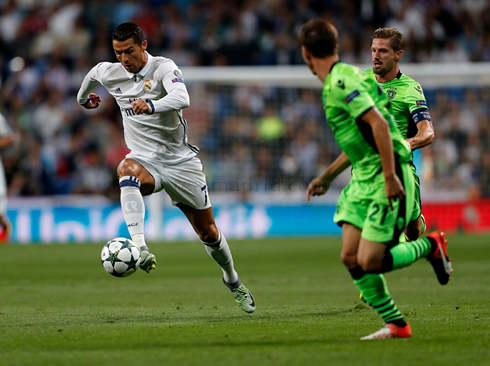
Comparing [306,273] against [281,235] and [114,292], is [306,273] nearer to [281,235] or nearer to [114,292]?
[114,292]

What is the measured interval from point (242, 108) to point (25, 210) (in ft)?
19.1

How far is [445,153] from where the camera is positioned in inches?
818

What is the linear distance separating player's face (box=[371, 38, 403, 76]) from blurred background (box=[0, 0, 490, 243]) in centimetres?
1141

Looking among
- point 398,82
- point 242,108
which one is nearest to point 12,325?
point 398,82

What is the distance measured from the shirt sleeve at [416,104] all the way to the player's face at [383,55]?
0.97 ft

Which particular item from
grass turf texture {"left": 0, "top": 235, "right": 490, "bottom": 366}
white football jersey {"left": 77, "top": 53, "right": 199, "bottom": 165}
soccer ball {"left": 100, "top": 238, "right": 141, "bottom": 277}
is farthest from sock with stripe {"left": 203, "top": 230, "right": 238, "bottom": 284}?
soccer ball {"left": 100, "top": 238, "right": 141, "bottom": 277}

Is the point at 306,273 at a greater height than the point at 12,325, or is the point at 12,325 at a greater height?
the point at 12,325

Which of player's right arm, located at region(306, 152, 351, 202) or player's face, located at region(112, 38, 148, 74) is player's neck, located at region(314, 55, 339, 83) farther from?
player's face, located at region(112, 38, 148, 74)

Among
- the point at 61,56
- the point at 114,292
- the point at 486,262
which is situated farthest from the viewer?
the point at 61,56

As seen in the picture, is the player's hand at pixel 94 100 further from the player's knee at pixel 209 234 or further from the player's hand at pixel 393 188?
the player's hand at pixel 393 188

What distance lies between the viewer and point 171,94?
7062 millimetres

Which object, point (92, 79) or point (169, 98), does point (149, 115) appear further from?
point (92, 79)

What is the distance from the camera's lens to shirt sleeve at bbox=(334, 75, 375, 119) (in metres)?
5.16

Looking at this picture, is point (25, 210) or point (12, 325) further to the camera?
point (25, 210)
